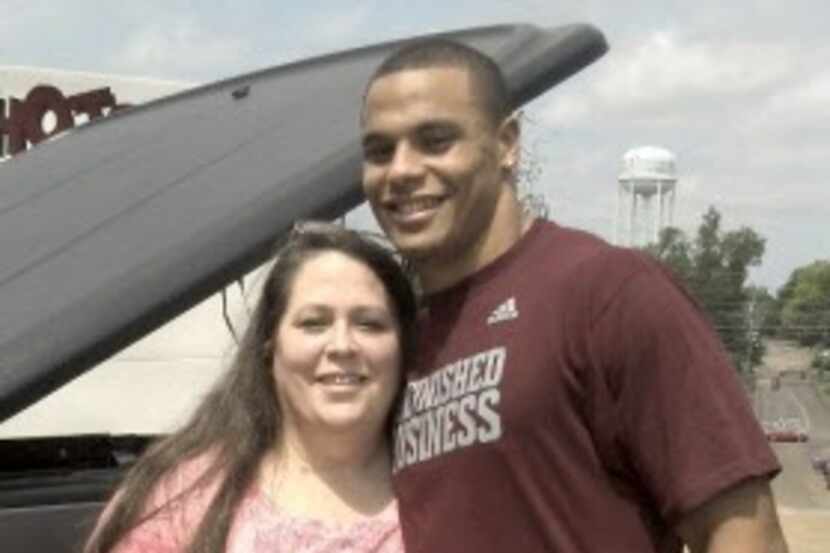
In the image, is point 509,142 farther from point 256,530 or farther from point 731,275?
point 731,275

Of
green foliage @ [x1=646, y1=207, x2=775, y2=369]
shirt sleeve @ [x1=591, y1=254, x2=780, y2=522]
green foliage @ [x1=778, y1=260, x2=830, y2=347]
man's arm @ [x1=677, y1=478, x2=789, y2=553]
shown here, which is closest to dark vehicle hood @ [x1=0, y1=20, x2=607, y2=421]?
shirt sleeve @ [x1=591, y1=254, x2=780, y2=522]

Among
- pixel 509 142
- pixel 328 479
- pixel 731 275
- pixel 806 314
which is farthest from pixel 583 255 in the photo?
pixel 806 314

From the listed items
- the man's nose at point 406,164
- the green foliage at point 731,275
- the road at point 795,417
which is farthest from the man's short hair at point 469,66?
the green foliage at point 731,275

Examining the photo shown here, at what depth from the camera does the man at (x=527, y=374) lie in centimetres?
186

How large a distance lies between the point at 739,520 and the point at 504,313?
39cm

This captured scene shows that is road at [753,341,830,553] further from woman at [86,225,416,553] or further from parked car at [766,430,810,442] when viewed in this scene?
woman at [86,225,416,553]

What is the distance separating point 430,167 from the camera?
2.05 m

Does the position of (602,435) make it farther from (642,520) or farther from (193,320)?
(193,320)

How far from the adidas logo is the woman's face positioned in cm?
19

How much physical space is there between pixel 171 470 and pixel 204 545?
15 centimetres

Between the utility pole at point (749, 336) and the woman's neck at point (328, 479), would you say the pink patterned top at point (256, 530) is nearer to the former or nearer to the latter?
the woman's neck at point (328, 479)

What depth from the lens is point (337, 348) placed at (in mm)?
2059

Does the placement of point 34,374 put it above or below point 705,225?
below

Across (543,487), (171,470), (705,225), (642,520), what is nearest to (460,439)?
(543,487)
